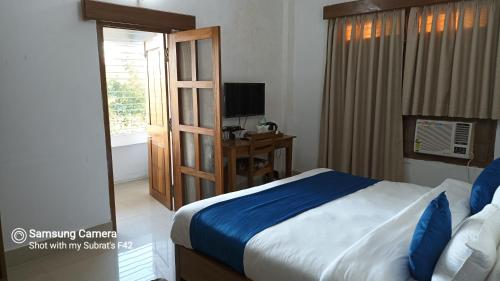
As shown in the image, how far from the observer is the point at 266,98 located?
4.70 m

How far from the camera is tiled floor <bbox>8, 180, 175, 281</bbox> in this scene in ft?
8.46

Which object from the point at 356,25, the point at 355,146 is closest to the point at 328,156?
the point at 355,146

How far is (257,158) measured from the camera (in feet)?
14.1

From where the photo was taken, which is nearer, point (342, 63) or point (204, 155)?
point (204, 155)

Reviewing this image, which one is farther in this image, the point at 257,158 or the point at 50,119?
the point at 257,158

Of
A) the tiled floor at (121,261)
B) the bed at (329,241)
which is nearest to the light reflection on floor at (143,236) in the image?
the tiled floor at (121,261)

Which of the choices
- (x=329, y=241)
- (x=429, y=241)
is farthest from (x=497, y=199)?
(x=329, y=241)

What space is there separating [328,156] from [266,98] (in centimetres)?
113

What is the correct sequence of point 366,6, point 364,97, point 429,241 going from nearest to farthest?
point 429,241, point 366,6, point 364,97

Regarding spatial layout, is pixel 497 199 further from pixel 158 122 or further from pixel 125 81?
pixel 125 81

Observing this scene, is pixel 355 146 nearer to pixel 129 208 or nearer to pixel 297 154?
pixel 297 154

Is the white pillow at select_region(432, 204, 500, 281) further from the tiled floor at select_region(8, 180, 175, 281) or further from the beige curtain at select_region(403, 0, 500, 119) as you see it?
the beige curtain at select_region(403, 0, 500, 119)

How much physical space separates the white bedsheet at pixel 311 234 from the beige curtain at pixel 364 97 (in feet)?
5.19

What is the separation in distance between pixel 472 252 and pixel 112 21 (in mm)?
3072
